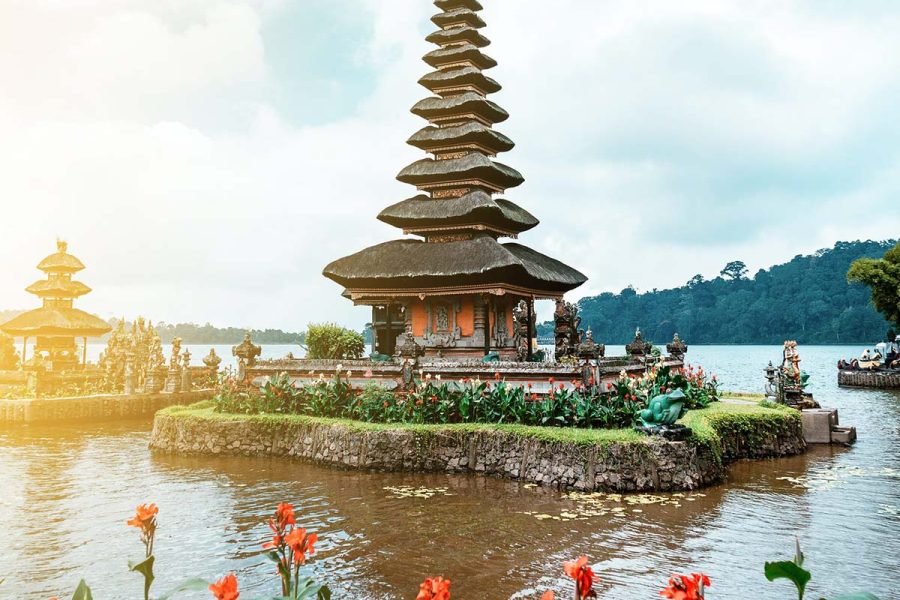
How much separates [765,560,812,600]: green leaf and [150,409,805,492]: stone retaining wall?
1017 centimetres

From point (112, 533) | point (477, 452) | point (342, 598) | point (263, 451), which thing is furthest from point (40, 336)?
point (342, 598)

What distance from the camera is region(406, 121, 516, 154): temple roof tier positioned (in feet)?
87.7

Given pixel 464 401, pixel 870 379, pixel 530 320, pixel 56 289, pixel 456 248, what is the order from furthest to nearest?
pixel 870 379
pixel 56 289
pixel 530 320
pixel 456 248
pixel 464 401

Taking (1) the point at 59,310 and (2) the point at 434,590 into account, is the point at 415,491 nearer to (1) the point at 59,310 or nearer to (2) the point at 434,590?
(2) the point at 434,590

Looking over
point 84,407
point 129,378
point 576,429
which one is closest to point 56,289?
point 129,378

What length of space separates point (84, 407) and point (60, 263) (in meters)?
12.3

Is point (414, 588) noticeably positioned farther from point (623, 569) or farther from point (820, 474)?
point (820, 474)

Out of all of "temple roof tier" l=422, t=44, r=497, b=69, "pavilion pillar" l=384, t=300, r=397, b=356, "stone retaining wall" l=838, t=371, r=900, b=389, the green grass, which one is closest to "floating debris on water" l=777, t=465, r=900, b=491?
the green grass

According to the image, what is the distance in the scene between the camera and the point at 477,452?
1502 cm

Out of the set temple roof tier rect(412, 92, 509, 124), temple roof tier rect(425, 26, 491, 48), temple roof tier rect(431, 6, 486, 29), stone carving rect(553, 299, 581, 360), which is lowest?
stone carving rect(553, 299, 581, 360)

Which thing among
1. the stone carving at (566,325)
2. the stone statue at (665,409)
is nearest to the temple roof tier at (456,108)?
the stone carving at (566,325)

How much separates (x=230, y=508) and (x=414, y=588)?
588 centimetres

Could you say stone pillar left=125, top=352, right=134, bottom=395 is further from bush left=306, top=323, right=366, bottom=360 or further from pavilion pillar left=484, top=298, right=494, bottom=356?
pavilion pillar left=484, top=298, right=494, bottom=356

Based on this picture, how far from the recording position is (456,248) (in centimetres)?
Answer: 2414
